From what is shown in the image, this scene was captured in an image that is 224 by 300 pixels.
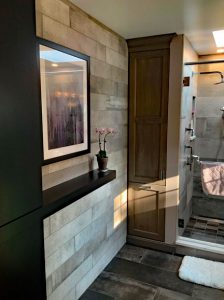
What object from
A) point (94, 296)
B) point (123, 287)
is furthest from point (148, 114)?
point (94, 296)

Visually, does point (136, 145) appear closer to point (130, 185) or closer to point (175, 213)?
point (130, 185)

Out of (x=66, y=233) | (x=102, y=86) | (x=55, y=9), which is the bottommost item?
(x=66, y=233)

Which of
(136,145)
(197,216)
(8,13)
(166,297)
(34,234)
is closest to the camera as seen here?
(8,13)

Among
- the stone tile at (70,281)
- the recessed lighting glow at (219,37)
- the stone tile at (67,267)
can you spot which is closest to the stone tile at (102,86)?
the recessed lighting glow at (219,37)

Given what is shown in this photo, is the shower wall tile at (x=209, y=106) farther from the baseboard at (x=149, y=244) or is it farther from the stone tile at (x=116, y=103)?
the baseboard at (x=149, y=244)

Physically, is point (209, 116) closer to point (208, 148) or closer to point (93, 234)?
point (208, 148)

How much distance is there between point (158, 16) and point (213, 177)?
206 centimetres

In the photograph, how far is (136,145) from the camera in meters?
3.11

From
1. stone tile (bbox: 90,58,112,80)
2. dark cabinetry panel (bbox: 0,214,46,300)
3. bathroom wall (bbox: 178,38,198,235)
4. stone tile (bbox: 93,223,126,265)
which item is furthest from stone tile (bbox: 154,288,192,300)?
stone tile (bbox: 90,58,112,80)

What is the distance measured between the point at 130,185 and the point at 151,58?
1.50 m

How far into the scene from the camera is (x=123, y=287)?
2438mm

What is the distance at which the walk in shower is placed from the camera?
3.31m

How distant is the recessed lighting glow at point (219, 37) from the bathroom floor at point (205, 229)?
2348 millimetres

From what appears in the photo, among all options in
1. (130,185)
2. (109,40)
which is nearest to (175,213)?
(130,185)
